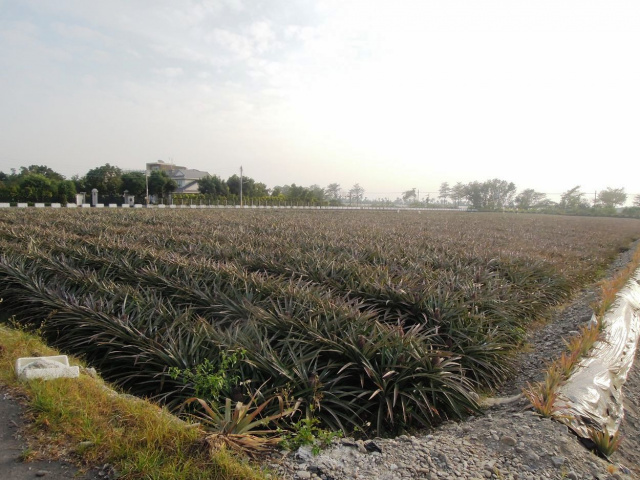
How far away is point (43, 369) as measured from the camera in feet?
9.69

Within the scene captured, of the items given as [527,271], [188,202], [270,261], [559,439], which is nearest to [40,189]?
[188,202]

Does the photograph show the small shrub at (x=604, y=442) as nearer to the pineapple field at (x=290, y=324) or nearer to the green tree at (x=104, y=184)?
the pineapple field at (x=290, y=324)

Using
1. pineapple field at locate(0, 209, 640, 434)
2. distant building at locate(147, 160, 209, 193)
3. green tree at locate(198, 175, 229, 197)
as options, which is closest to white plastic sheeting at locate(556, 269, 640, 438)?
pineapple field at locate(0, 209, 640, 434)

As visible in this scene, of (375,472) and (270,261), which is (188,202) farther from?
(375,472)

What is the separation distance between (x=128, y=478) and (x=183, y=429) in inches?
15.8

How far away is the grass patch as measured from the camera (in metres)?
2.06

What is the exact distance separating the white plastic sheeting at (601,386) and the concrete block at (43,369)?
3.62 meters

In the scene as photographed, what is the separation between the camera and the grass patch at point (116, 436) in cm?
206

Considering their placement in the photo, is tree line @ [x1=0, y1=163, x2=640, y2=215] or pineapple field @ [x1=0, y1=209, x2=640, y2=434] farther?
tree line @ [x1=0, y1=163, x2=640, y2=215]

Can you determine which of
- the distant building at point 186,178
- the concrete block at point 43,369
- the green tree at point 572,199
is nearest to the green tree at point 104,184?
the distant building at point 186,178

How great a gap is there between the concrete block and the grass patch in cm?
9

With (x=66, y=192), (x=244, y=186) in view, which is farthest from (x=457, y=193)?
(x=66, y=192)

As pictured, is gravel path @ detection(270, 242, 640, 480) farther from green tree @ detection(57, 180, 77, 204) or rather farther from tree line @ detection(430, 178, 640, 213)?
tree line @ detection(430, 178, 640, 213)

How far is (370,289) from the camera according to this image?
19.0 ft
